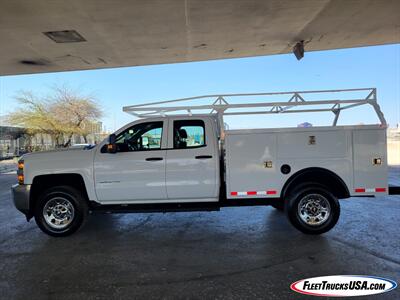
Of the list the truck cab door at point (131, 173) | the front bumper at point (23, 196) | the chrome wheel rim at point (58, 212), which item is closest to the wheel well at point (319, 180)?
Answer: the truck cab door at point (131, 173)

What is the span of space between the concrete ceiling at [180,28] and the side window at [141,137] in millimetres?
2951

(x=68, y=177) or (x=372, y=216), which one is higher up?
(x=68, y=177)

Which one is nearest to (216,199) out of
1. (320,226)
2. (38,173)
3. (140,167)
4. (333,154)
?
(140,167)

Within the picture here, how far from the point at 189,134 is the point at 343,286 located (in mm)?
3377

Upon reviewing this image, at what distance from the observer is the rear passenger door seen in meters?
→ 5.52

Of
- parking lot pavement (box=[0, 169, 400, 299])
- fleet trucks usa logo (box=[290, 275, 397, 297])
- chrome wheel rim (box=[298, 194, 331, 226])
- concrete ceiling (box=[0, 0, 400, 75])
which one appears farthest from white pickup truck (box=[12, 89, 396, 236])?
concrete ceiling (box=[0, 0, 400, 75])

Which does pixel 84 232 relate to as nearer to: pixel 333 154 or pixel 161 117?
pixel 161 117

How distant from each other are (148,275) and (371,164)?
4183mm

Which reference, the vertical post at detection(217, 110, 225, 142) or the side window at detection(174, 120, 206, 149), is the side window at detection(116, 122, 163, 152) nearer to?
the side window at detection(174, 120, 206, 149)

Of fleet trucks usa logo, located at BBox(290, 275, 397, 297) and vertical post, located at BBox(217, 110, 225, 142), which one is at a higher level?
vertical post, located at BBox(217, 110, 225, 142)

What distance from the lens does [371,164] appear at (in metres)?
5.43

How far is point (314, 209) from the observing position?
215 inches

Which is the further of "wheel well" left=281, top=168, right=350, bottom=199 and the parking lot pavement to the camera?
"wheel well" left=281, top=168, right=350, bottom=199

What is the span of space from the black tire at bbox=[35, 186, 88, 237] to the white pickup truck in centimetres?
2
